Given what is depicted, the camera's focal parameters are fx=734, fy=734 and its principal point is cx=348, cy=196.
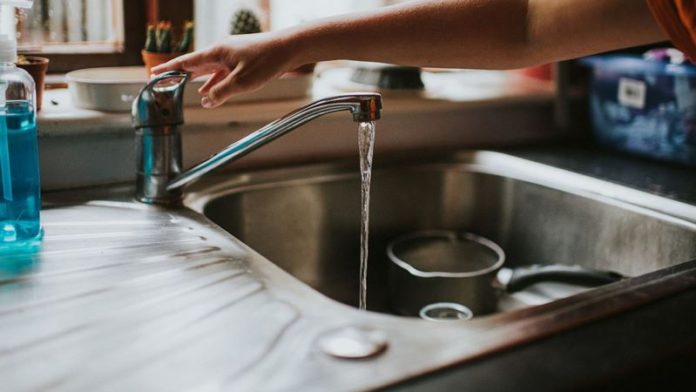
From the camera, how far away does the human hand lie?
857mm

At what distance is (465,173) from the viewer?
1314 millimetres

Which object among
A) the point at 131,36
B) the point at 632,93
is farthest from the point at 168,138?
the point at 632,93

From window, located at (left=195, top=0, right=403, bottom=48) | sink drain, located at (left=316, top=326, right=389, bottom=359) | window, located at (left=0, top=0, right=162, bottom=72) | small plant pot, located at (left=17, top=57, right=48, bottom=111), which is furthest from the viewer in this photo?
window, located at (left=195, top=0, right=403, bottom=48)

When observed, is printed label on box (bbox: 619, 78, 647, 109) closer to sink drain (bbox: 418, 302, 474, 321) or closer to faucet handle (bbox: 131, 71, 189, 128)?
sink drain (bbox: 418, 302, 474, 321)

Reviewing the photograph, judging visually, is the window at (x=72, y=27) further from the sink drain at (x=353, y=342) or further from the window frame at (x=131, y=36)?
the sink drain at (x=353, y=342)

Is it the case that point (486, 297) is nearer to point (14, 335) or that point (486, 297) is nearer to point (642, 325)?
point (642, 325)

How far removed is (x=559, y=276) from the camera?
41.8 inches

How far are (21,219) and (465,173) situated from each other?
2.48 ft

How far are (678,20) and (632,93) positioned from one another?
58 cm

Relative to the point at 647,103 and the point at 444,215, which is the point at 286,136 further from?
the point at 647,103

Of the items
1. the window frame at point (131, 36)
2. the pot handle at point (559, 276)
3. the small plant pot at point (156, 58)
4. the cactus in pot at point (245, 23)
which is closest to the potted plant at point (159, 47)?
the small plant pot at point (156, 58)

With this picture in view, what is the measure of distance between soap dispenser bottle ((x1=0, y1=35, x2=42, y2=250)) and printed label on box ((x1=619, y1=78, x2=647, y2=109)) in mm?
984

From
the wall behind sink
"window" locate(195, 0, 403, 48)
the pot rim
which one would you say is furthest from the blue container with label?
"window" locate(195, 0, 403, 48)

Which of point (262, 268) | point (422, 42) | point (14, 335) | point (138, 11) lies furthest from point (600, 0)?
point (138, 11)
